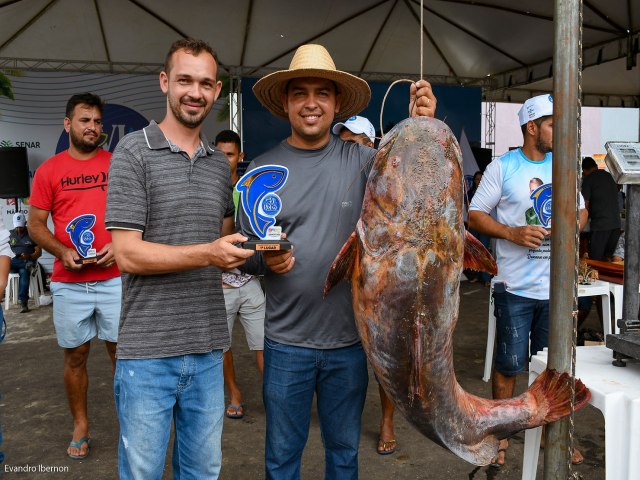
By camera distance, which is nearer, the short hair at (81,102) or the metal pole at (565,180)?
the metal pole at (565,180)

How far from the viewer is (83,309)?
3.43 meters

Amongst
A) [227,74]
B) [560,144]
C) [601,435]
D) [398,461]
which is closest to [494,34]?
[227,74]

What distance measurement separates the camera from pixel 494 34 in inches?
368

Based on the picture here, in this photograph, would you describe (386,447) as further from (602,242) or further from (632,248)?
(602,242)

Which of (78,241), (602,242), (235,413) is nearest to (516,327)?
(235,413)

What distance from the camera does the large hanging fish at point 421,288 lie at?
1.42 metres

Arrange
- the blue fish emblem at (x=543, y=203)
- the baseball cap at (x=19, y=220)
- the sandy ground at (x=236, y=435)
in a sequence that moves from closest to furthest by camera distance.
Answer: the blue fish emblem at (x=543, y=203), the sandy ground at (x=236, y=435), the baseball cap at (x=19, y=220)

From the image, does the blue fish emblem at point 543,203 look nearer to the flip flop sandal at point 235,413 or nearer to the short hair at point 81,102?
the flip flop sandal at point 235,413

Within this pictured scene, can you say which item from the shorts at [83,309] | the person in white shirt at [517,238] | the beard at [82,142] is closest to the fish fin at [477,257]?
the person in white shirt at [517,238]

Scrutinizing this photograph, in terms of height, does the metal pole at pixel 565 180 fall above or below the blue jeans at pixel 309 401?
above

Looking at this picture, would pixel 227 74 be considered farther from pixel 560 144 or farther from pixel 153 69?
pixel 560 144

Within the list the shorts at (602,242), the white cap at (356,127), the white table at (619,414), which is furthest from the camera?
the shorts at (602,242)

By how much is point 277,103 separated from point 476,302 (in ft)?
20.9

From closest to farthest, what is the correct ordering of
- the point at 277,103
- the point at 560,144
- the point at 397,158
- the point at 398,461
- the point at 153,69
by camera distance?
the point at 397,158 → the point at 560,144 → the point at 277,103 → the point at 398,461 → the point at 153,69
